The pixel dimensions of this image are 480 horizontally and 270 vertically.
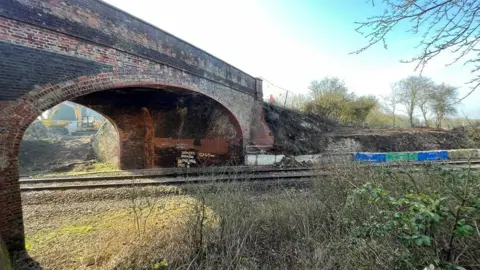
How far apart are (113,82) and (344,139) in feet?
46.4

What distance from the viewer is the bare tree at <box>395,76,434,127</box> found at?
73.0ft

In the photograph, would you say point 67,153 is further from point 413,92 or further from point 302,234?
point 413,92

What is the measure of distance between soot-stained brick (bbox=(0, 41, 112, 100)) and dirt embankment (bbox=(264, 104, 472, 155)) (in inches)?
432

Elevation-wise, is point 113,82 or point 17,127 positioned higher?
point 113,82

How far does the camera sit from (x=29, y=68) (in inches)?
173

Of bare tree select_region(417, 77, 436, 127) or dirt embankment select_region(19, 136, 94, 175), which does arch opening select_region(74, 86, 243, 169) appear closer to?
dirt embankment select_region(19, 136, 94, 175)

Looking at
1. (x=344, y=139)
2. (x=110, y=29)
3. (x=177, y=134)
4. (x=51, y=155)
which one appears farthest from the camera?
(x=51, y=155)

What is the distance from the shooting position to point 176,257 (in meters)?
3.30

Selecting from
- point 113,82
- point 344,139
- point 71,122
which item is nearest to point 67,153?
point 71,122

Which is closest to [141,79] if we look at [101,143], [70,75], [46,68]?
[70,75]

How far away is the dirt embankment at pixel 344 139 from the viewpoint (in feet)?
48.6

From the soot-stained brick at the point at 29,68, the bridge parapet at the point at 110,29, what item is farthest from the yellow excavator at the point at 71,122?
the soot-stained brick at the point at 29,68

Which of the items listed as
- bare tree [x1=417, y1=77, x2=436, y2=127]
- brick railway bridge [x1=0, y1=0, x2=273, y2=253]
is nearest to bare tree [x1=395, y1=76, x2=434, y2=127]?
bare tree [x1=417, y1=77, x2=436, y2=127]

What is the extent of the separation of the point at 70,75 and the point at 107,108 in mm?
7886
